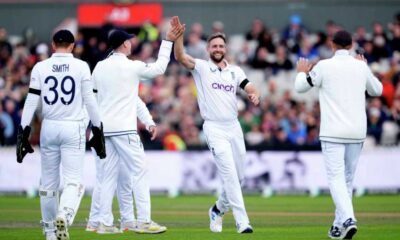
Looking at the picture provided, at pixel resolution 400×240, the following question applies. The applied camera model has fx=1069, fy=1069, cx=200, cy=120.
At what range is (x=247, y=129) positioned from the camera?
2911 cm

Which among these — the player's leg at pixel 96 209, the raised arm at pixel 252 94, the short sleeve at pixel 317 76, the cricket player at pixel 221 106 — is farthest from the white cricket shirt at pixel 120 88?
the short sleeve at pixel 317 76

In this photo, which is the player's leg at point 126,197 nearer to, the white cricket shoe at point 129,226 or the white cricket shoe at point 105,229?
the white cricket shoe at point 129,226

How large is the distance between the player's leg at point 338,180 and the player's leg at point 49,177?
3.65 m

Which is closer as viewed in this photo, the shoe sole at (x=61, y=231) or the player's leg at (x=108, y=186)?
the shoe sole at (x=61, y=231)

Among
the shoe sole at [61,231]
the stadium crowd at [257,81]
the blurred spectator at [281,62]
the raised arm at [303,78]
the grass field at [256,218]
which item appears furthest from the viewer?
the blurred spectator at [281,62]

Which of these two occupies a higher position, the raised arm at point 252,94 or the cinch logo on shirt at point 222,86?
the cinch logo on shirt at point 222,86

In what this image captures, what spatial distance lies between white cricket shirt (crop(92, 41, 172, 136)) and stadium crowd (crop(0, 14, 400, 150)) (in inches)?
467

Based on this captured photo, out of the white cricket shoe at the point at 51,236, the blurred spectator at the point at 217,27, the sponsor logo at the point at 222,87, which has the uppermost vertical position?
the blurred spectator at the point at 217,27

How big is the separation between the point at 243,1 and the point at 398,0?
16.2ft

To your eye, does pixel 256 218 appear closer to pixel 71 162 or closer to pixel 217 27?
pixel 71 162

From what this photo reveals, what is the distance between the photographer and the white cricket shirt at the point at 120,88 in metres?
15.4

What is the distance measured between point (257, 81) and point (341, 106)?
17.5 m

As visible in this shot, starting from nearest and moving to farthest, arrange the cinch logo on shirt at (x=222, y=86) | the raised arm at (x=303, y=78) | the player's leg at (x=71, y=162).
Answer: the player's leg at (x=71, y=162) → the raised arm at (x=303, y=78) → the cinch logo on shirt at (x=222, y=86)

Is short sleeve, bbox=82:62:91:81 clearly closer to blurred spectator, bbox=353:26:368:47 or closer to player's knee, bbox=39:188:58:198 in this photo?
player's knee, bbox=39:188:58:198
